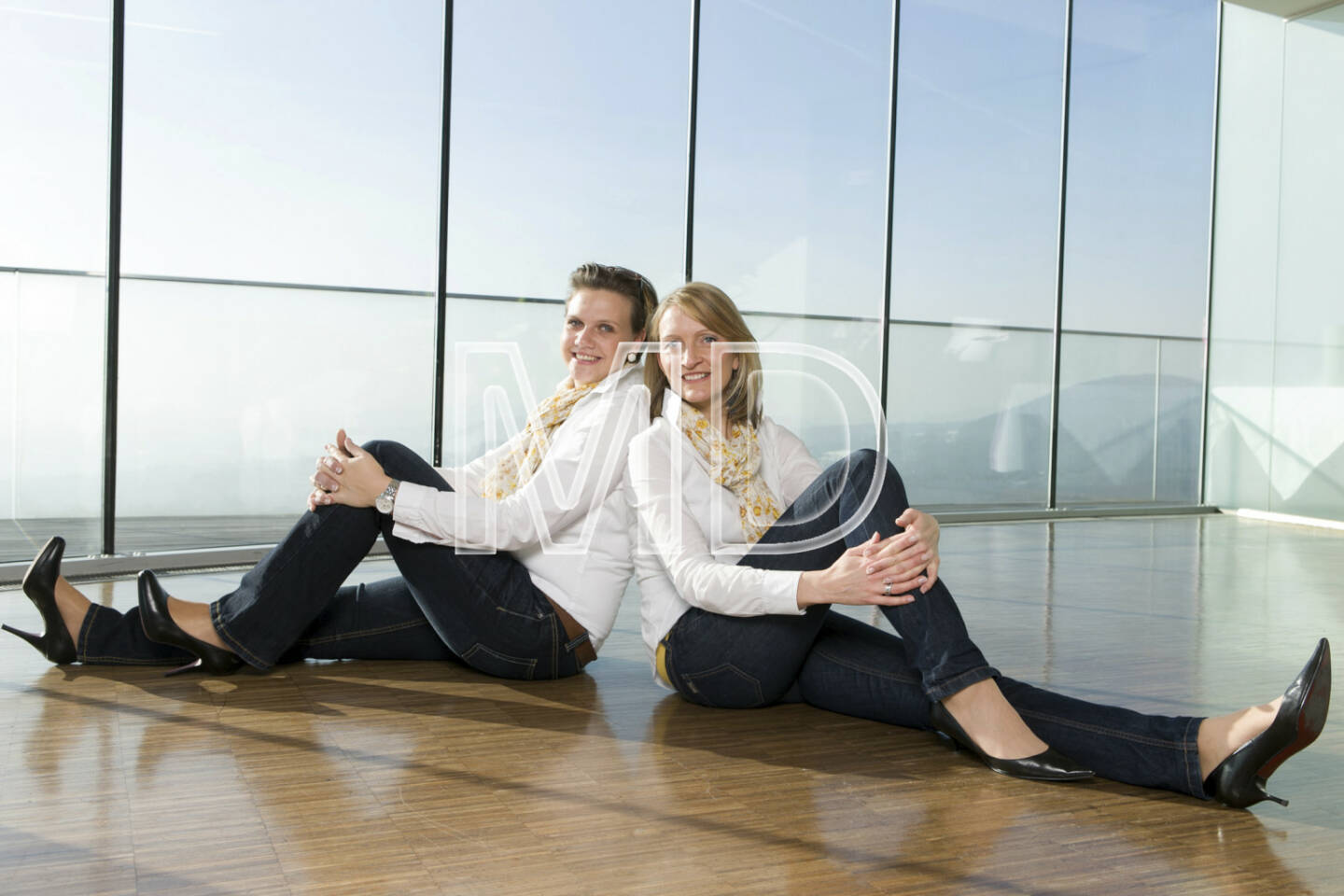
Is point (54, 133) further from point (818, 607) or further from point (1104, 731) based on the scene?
point (1104, 731)

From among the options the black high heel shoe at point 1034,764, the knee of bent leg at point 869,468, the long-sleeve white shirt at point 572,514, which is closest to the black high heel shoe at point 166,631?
the long-sleeve white shirt at point 572,514

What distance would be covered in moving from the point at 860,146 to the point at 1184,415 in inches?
124

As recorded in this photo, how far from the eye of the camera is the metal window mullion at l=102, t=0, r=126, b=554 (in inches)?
150

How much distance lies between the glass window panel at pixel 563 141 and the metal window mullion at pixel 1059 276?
8.68 ft

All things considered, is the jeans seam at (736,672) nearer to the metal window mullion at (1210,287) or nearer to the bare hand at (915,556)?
the bare hand at (915,556)

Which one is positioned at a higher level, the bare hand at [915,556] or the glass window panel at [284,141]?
the glass window panel at [284,141]

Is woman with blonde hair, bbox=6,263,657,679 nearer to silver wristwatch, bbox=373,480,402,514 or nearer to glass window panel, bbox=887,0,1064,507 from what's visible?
silver wristwatch, bbox=373,480,402,514

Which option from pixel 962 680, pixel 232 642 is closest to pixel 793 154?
pixel 232 642

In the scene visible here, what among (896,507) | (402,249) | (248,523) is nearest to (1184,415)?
(402,249)

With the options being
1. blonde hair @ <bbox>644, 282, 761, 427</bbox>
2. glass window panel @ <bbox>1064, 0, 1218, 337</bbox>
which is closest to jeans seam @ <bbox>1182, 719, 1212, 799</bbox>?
blonde hair @ <bbox>644, 282, 761, 427</bbox>

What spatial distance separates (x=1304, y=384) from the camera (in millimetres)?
7102

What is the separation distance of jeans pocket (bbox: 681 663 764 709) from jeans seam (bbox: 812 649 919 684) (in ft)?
0.46

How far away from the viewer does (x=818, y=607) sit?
6.26 feet

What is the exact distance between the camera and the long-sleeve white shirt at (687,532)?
1861mm
